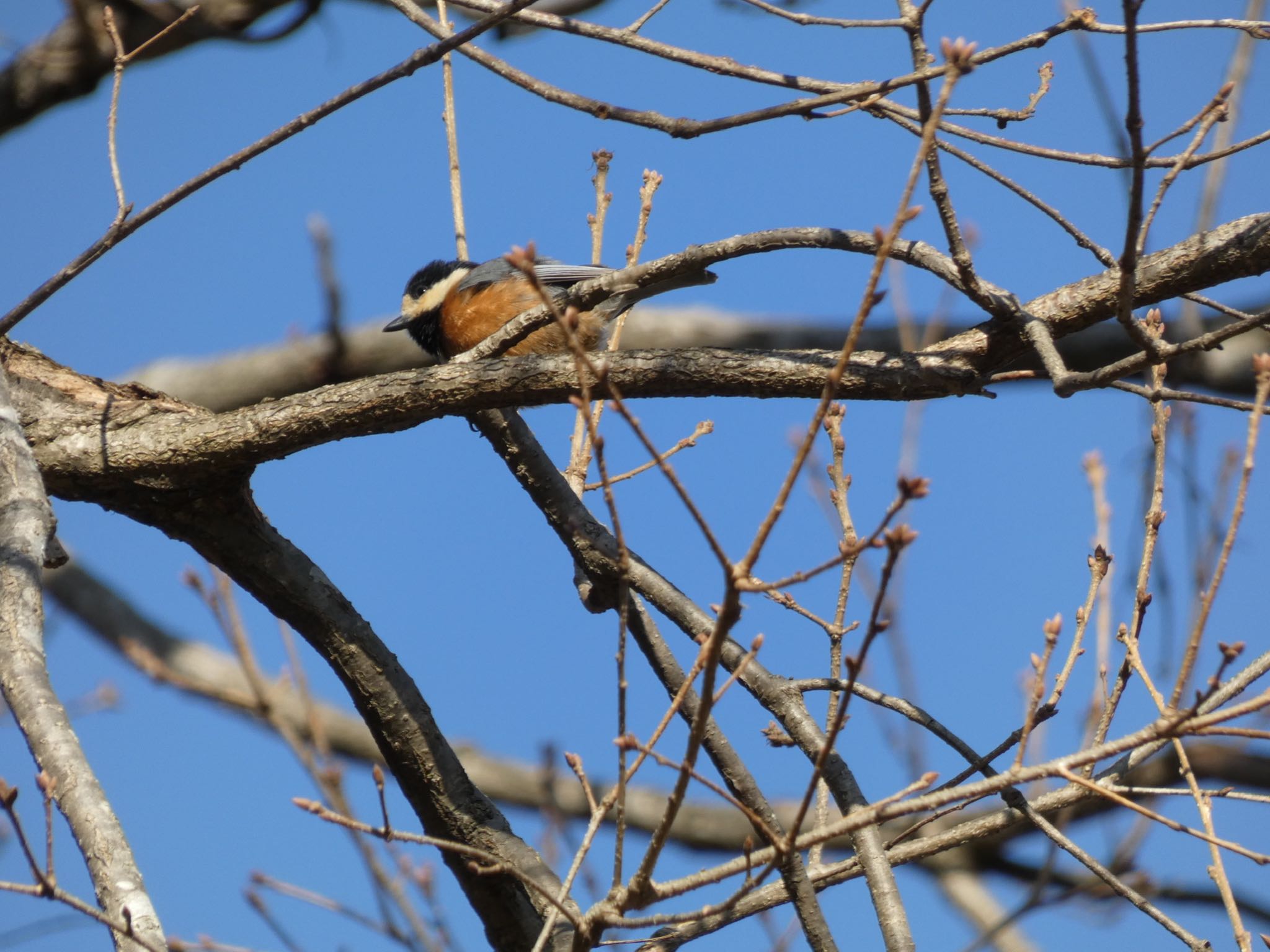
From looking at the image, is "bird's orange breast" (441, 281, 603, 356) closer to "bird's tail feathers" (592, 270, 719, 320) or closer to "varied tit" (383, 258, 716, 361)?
"varied tit" (383, 258, 716, 361)

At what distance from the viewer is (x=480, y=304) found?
5.03 m

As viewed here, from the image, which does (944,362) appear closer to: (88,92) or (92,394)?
(92,394)

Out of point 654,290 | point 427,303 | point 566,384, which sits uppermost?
point 427,303

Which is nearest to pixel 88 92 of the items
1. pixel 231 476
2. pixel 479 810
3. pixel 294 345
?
pixel 294 345

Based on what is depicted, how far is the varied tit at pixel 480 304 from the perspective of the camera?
459 centimetres

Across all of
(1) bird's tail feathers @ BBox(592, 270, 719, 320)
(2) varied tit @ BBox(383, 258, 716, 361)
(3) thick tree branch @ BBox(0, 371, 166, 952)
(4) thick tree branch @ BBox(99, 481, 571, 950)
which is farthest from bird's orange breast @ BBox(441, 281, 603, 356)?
(3) thick tree branch @ BBox(0, 371, 166, 952)

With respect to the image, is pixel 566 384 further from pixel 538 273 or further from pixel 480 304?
pixel 480 304

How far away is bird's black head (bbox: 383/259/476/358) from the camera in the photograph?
5.40 meters

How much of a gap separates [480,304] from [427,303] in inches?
22.7

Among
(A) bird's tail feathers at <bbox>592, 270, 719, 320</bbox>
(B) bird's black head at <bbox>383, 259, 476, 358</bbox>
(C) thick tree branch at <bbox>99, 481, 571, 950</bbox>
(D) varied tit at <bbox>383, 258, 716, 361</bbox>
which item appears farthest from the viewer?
(B) bird's black head at <bbox>383, 259, 476, 358</bbox>

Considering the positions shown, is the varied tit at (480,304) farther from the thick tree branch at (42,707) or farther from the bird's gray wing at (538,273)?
the thick tree branch at (42,707)

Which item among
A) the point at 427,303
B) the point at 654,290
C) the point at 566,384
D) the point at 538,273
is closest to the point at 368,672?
the point at 566,384

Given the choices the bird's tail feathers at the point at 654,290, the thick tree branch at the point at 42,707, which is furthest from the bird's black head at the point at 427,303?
the thick tree branch at the point at 42,707

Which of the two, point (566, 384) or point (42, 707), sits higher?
point (566, 384)
